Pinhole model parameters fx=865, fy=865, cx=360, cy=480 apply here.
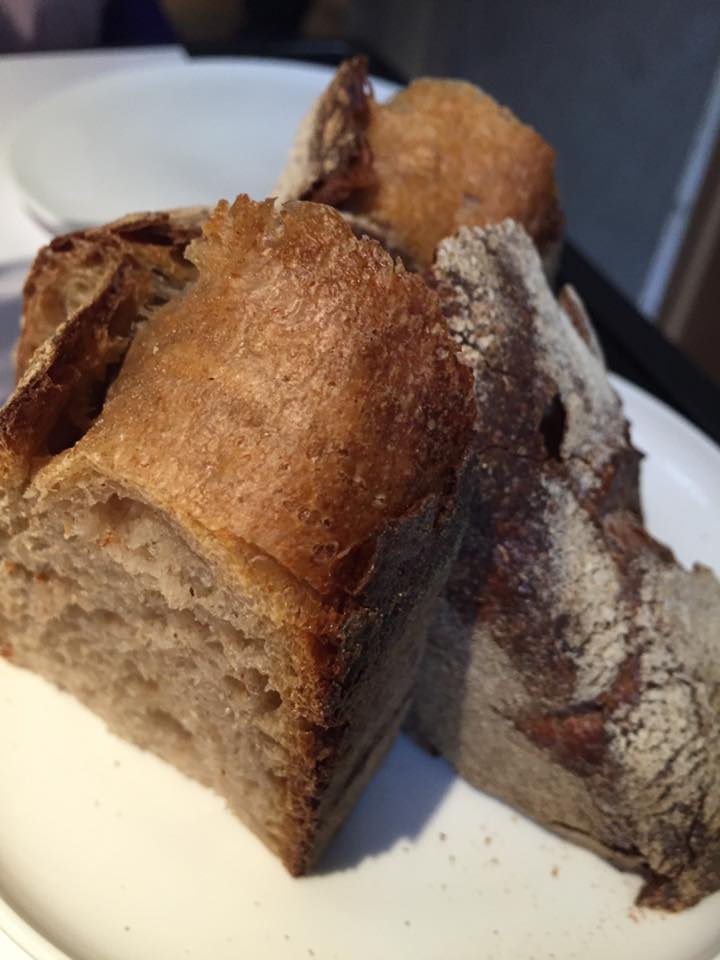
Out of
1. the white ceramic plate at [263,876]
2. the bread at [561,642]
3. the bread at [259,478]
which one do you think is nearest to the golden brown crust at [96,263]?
the bread at [259,478]

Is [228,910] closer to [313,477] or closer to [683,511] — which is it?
[313,477]

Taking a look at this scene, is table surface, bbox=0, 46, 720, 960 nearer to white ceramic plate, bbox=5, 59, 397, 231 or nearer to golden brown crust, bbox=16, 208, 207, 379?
white ceramic plate, bbox=5, 59, 397, 231

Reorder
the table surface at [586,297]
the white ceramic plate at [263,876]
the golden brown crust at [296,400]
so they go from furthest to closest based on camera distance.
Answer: the table surface at [586,297] → the white ceramic plate at [263,876] → the golden brown crust at [296,400]

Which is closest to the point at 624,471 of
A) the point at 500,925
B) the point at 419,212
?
the point at 419,212

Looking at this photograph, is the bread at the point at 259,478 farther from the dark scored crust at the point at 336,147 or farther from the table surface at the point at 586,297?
the table surface at the point at 586,297

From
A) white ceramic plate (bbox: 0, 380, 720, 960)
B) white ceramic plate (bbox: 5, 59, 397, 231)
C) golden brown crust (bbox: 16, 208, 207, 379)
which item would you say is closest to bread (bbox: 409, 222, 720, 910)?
white ceramic plate (bbox: 0, 380, 720, 960)

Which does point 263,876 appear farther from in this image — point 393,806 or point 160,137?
point 160,137
